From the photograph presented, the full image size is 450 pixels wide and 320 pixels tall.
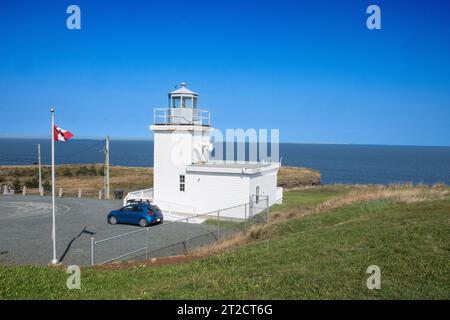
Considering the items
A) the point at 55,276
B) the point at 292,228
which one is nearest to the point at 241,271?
the point at 55,276

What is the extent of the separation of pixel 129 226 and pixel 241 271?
13346 millimetres

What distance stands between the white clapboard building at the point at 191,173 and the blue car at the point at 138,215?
3720 mm

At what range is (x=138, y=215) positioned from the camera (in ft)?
75.1

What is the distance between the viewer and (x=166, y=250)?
17578 millimetres

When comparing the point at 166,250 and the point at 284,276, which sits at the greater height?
the point at 284,276

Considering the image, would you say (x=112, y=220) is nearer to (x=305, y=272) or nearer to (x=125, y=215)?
(x=125, y=215)

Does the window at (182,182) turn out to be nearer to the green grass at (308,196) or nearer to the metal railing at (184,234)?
the metal railing at (184,234)

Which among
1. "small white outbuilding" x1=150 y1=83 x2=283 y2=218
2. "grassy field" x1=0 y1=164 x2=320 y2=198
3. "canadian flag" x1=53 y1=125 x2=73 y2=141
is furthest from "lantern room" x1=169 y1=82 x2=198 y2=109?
"grassy field" x1=0 y1=164 x2=320 y2=198

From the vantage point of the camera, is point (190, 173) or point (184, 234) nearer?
point (184, 234)

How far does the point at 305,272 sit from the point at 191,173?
1711cm

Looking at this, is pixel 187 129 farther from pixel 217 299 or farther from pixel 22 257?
pixel 217 299

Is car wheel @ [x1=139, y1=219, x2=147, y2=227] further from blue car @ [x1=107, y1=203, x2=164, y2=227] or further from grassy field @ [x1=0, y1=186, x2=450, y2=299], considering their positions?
grassy field @ [x1=0, y1=186, x2=450, y2=299]

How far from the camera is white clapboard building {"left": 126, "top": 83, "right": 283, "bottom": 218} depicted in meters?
25.6

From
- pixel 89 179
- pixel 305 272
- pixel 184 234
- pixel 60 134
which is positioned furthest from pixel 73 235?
pixel 89 179
